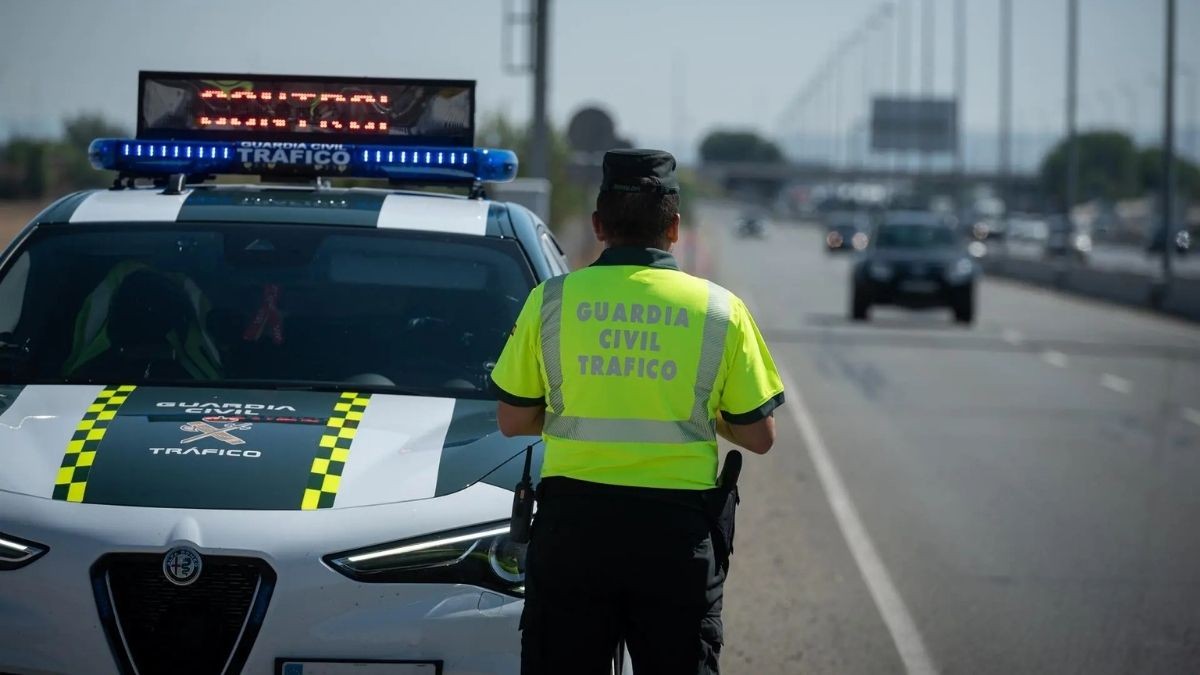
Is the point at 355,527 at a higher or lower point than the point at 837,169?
lower

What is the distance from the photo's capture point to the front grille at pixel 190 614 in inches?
161

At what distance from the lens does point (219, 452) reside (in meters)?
4.40

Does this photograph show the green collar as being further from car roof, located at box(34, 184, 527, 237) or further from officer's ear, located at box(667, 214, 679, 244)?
car roof, located at box(34, 184, 527, 237)

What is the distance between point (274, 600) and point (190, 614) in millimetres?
199

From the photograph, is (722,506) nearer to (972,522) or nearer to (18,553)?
(18,553)

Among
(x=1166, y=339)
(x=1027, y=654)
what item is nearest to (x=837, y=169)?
(x=1166, y=339)

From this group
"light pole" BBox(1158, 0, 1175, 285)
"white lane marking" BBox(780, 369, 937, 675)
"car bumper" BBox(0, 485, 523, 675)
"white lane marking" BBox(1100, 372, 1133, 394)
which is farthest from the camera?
"light pole" BBox(1158, 0, 1175, 285)

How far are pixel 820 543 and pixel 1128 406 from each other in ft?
29.1

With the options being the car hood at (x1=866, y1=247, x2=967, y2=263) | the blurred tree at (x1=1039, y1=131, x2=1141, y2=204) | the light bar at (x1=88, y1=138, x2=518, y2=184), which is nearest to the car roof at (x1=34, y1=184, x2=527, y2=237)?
the light bar at (x1=88, y1=138, x2=518, y2=184)

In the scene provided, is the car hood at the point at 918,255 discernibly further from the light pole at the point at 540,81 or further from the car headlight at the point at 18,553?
the car headlight at the point at 18,553

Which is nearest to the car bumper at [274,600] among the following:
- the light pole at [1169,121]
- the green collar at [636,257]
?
the green collar at [636,257]

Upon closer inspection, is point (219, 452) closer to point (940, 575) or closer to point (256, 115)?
point (256, 115)

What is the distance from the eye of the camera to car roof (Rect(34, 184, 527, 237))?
5.56m

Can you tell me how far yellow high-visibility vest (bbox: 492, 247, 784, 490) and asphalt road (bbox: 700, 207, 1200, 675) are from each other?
2949 mm
